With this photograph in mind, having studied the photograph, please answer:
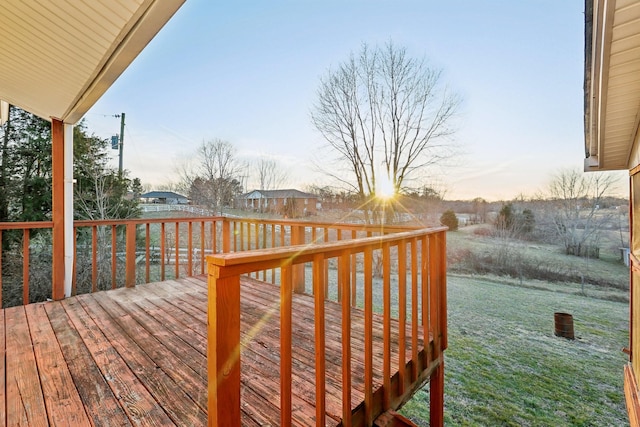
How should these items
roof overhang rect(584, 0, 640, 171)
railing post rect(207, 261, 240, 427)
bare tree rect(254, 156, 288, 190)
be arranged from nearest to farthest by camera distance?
railing post rect(207, 261, 240, 427) → roof overhang rect(584, 0, 640, 171) → bare tree rect(254, 156, 288, 190)

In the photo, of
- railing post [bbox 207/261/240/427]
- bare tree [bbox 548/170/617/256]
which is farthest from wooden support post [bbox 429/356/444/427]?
bare tree [bbox 548/170/617/256]

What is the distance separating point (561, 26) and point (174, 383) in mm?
9591

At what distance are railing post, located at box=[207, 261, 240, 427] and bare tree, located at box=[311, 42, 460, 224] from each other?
379 inches

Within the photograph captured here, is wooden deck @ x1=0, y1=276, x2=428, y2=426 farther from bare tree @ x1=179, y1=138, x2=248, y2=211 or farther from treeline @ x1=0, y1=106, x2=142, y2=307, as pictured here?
bare tree @ x1=179, y1=138, x2=248, y2=211

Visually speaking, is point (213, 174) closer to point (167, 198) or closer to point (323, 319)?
point (167, 198)

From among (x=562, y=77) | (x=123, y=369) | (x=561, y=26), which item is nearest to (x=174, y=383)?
(x=123, y=369)

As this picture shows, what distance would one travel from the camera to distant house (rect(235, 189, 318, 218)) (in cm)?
1204

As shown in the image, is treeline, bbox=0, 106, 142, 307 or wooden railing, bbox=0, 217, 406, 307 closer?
wooden railing, bbox=0, 217, 406, 307

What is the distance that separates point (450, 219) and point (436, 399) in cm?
1119

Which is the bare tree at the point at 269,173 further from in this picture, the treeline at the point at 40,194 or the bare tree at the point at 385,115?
the treeline at the point at 40,194

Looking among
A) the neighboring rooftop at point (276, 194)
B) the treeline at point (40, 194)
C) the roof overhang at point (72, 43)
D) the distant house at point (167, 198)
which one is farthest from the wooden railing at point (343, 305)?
the distant house at point (167, 198)

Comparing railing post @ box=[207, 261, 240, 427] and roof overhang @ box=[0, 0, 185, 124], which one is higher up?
roof overhang @ box=[0, 0, 185, 124]

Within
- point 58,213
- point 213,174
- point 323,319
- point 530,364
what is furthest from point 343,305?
point 213,174

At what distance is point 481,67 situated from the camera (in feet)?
24.8
